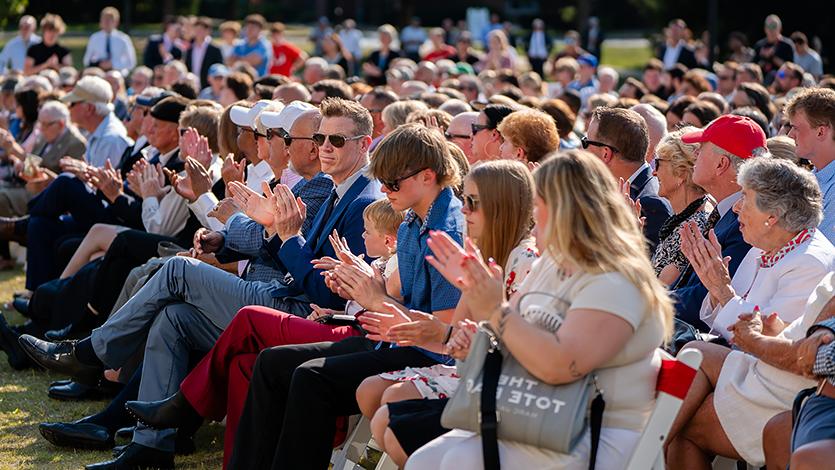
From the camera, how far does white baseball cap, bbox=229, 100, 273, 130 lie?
7.45m

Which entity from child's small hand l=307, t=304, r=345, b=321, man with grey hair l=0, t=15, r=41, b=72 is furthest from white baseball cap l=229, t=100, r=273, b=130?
man with grey hair l=0, t=15, r=41, b=72

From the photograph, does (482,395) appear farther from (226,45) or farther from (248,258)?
(226,45)

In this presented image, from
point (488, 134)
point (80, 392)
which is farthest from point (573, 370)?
point (80, 392)

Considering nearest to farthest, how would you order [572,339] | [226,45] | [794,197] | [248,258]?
[572,339]
[794,197]
[248,258]
[226,45]

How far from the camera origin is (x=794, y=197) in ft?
14.4

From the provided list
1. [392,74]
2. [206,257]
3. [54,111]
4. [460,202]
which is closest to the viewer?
[460,202]

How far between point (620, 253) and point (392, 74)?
10.7 m

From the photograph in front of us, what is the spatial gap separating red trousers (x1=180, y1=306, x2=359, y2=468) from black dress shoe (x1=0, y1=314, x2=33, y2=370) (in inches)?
111

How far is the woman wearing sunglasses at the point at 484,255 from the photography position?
4.18 m

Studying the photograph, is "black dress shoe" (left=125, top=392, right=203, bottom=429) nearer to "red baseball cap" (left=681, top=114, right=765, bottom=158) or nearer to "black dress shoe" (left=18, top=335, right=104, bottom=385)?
"black dress shoe" (left=18, top=335, right=104, bottom=385)

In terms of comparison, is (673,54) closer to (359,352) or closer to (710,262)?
(710,262)

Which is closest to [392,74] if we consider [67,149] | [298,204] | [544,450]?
[67,149]

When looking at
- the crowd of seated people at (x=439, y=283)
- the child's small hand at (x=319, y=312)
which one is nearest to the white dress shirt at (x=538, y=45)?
the crowd of seated people at (x=439, y=283)

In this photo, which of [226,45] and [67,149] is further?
[226,45]
